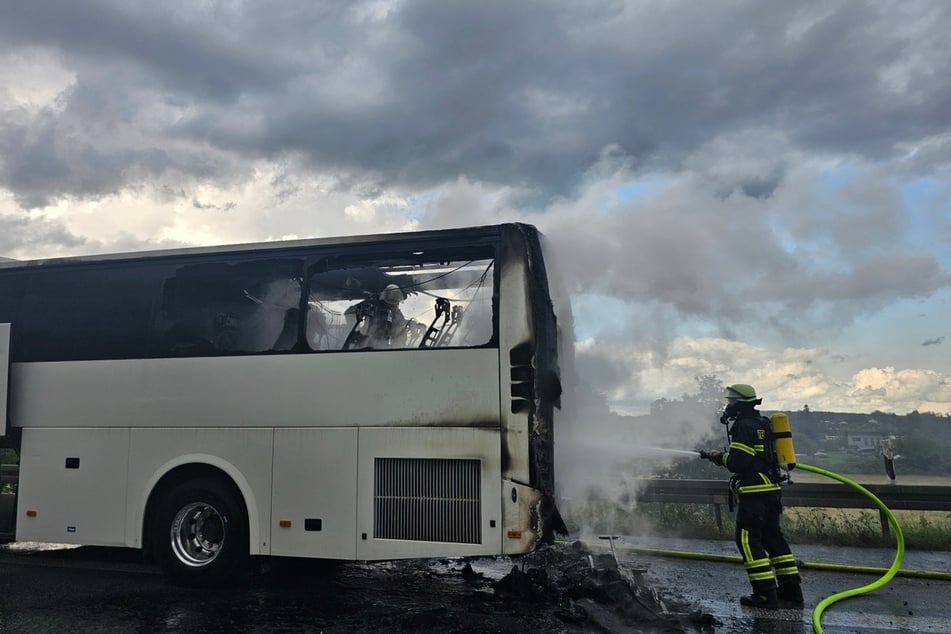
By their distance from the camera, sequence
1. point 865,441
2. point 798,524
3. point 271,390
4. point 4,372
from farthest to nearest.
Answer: point 865,441
point 798,524
point 4,372
point 271,390

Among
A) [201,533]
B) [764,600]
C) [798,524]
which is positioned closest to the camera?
[764,600]

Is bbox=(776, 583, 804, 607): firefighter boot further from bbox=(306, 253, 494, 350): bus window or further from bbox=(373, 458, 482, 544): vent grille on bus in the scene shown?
bbox=(306, 253, 494, 350): bus window

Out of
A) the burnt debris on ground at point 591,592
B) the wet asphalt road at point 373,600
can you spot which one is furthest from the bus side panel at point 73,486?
the burnt debris on ground at point 591,592

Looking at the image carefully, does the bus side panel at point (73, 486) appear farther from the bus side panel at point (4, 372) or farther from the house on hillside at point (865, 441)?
the house on hillside at point (865, 441)

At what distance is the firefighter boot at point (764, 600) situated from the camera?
576cm

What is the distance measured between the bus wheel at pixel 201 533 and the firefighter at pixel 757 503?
15.3 feet

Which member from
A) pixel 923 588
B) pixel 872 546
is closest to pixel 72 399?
pixel 923 588

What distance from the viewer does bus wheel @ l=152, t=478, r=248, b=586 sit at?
6312 mm

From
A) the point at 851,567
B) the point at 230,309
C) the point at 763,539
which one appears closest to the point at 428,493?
the point at 230,309

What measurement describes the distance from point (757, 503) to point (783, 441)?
0.65m

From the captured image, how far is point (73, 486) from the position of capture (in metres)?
6.93

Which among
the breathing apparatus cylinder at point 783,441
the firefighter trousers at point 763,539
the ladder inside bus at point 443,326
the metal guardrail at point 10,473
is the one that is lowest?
the firefighter trousers at point 763,539

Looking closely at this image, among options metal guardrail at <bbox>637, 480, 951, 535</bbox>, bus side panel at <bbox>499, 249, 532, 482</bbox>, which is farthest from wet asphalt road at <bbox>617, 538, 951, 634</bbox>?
bus side panel at <bbox>499, 249, 532, 482</bbox>

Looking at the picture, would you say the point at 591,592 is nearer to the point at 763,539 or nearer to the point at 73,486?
the point at 763,539
